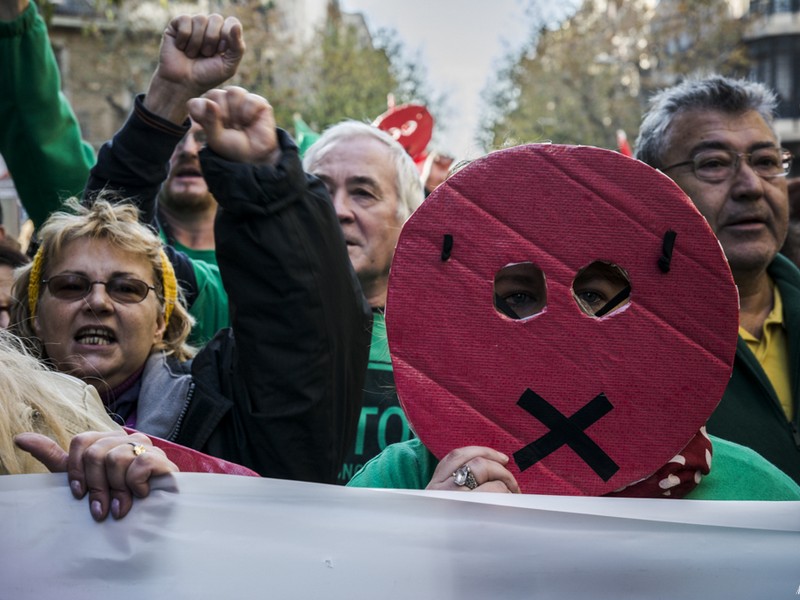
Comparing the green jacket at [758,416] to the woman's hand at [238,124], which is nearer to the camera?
the woman's hand at [238,124]

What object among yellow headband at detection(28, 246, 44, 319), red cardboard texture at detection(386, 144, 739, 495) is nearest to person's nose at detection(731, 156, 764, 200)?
red cardboard texture at detection(386, 144, 739, 495)

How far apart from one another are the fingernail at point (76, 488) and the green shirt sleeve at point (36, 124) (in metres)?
1.89

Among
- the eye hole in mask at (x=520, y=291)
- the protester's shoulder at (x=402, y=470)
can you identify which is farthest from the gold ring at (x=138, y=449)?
the eye hole in mask at (x=520, y=291)

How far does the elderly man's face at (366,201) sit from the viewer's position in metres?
3.42

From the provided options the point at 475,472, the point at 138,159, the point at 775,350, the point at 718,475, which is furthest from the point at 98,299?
the point at 775,350

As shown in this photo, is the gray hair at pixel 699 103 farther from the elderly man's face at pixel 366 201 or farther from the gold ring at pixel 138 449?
the gold ring at pixel 138 449

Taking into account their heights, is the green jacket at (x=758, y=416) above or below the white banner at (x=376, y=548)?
below

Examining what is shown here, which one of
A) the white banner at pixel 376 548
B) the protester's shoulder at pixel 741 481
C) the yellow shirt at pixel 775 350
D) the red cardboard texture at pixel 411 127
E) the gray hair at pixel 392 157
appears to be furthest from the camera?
the red cardboard texture at pixel 411 127

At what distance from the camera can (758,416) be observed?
2.87 metres

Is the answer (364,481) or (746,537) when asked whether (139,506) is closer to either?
(364,481)

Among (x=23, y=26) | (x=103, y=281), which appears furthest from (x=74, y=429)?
(x=23, y=26)

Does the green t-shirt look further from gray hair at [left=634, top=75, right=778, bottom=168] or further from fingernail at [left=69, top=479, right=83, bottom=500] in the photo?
gray hair at [left=634, top=75, right=778, bottom=168]

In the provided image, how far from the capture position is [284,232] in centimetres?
223

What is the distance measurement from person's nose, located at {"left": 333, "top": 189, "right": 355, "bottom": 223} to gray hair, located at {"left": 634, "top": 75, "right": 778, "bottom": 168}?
2.84 ft
